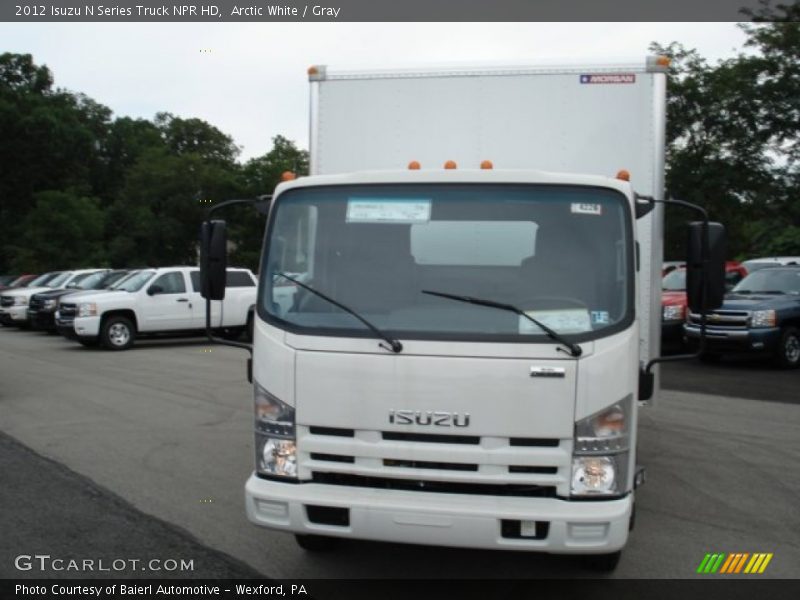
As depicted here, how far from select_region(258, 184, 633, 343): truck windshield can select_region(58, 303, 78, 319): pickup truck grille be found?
53.9 ft

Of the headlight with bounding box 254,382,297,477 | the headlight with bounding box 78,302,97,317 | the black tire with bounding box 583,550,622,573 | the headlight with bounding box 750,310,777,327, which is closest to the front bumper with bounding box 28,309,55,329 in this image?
the headlight with bounding box 78,302,97,317

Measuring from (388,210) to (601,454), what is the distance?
172 centimetres

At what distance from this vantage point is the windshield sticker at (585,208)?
4684 mm

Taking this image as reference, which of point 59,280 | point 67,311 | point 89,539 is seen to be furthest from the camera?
point 59,280

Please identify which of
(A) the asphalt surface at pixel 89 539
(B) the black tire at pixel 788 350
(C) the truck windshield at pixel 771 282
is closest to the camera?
(A) the asphalt surface at pixel 89 539

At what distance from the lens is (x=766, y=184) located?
82.4 feet

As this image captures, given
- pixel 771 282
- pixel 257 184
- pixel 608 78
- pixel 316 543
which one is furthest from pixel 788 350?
pixel 257 184

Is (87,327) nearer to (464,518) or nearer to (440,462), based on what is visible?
(440,462)

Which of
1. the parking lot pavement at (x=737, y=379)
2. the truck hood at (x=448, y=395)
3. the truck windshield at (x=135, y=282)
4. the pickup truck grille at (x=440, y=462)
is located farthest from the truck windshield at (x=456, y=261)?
the truck windshield at (x=135, y=282)

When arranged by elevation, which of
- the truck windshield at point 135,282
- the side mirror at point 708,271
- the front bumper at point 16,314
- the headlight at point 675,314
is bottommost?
the front bumper at point 16,314

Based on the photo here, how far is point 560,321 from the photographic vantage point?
14.6 ft

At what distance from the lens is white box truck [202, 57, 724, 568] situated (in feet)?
14.1

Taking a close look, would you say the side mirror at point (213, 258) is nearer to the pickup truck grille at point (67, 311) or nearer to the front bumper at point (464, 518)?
the front bumper at point (464, 518)

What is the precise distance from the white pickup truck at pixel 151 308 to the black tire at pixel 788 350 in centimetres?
1144
